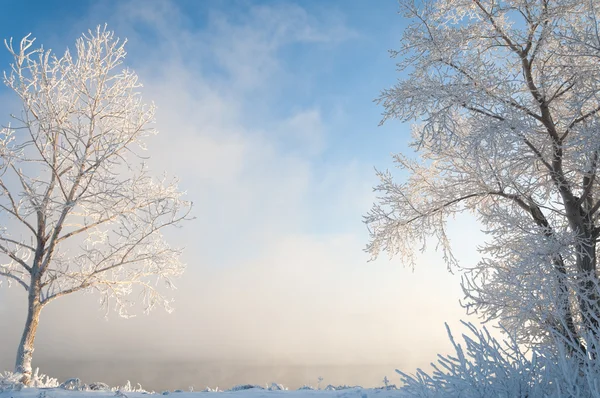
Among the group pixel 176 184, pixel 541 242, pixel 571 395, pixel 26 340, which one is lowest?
pixel 571 395

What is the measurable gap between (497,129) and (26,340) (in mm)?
9950

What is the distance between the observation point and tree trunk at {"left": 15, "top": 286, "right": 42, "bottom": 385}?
30.9ft

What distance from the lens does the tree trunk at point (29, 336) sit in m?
9.41

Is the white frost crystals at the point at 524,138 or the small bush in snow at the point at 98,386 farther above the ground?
the white frost crystals at the point at 524,138

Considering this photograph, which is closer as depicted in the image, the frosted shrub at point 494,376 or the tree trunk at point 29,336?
the frosted shrub at point 494,376

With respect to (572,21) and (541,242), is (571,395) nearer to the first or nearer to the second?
(541,242)

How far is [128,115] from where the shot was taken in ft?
39.7

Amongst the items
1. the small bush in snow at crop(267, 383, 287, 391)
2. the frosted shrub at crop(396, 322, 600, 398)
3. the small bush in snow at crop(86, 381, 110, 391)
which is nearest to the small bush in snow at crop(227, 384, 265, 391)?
the small bush in snow at crop(267, 383, 287, 391)

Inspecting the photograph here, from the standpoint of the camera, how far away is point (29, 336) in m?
9.76

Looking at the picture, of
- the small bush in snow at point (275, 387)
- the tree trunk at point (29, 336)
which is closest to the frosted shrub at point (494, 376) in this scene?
the small bush in snow at point (275, 387)

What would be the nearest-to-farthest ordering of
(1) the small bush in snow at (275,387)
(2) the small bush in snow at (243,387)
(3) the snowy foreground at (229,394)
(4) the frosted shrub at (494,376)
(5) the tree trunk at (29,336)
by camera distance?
1. (4) the frosted shrub at (494,376)
2. (3) the snowy foreground at (229,394)
3. (1) the small bush in snow at (275,387)
4. (2) the small bush in snow at (243,387)
5. (5) the tree trunk at (29,336)

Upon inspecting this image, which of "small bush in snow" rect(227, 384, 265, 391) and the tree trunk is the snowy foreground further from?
the tree trunk

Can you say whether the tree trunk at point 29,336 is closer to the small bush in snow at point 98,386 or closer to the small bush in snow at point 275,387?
the small bush in snow at point 98,386

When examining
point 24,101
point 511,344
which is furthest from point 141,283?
point 511,344
